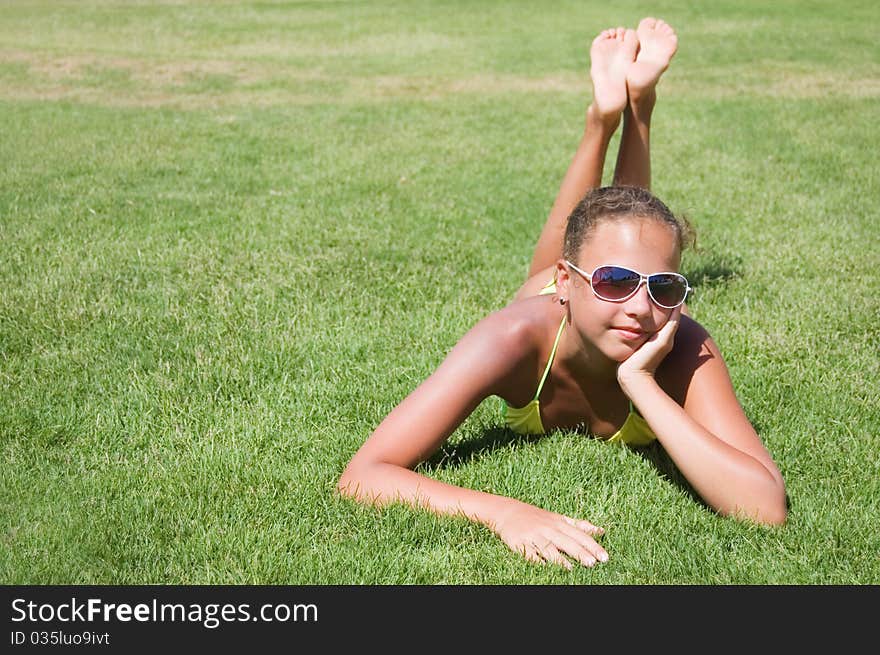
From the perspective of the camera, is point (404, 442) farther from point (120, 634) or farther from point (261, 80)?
point (261, 80)

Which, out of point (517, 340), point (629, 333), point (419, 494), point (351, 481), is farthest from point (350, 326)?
point (629, 333)

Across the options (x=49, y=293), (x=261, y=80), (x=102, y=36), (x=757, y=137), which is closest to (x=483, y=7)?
(x=102, y=36)

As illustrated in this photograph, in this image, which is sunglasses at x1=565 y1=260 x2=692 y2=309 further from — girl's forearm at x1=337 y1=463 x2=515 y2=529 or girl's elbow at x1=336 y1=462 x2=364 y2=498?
girl's elbow at x1=336 y1=462 x2=364 y2=498

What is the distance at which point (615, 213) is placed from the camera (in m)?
3.50

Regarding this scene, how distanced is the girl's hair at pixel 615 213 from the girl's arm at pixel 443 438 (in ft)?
1.33

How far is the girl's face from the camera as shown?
3.38 meters

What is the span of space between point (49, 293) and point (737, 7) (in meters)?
25.5

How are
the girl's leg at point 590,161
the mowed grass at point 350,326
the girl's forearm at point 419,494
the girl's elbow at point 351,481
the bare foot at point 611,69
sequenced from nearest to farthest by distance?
1. the mowed grass at point 350,326
2. the girl's forearm at point 419,494
3. the girl's elbow at point 351,481
4. the girl's leg at point 590,161
5. the bare foot at point 611,69

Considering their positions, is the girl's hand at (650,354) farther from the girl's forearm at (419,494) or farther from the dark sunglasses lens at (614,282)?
the girl's forearm at (419,494)

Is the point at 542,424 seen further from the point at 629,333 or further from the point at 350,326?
the point at 350,326

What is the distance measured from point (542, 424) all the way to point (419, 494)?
855 millimetres

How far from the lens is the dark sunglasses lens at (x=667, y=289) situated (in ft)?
11.0

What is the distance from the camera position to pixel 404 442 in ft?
11.4

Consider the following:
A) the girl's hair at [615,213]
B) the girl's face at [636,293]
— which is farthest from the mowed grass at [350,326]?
the girl's hair at [615,213]
